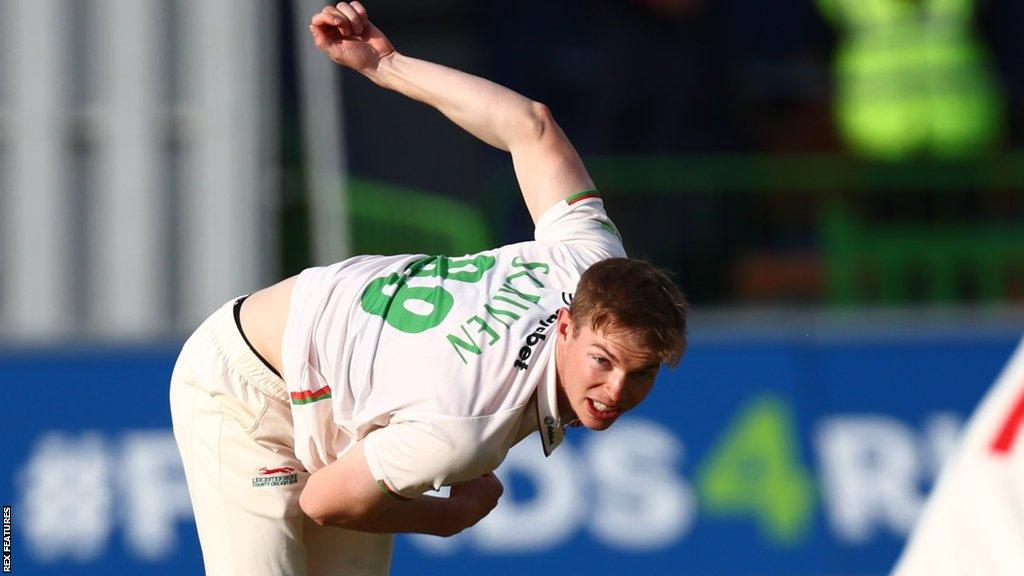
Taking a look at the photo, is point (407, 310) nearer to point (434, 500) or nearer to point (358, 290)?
point (358, 290)

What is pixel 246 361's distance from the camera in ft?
14.6

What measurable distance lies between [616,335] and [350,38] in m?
1.40

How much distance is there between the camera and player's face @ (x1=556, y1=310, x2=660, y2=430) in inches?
150

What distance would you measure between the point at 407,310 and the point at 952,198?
22.7 feet

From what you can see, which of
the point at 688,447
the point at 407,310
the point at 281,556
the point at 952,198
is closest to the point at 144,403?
the point at 688,447

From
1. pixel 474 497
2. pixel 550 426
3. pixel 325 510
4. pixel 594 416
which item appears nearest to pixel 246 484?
pixel 325 510

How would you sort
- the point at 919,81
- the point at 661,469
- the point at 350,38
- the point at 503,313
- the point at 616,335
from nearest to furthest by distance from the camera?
the point at 616,335
the point at 503,313
the point at 350,38
the point at 661,469
the point at 919,81

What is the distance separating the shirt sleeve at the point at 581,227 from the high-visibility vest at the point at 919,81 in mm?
6527

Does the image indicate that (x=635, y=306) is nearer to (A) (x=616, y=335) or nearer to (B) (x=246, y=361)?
(A) (x=616, y=335)

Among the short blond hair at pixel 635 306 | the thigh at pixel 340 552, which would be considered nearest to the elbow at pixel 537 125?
the short blond hair at pixel 635 306

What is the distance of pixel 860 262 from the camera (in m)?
9.73

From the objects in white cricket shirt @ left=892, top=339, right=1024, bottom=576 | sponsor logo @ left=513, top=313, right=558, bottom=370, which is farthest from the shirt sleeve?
white cricket shirt @ left=892, top=339, right=1024, bottom=576

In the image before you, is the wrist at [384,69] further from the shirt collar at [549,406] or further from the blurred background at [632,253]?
the blurred background at [632,253]

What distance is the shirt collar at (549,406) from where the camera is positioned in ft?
13.0
